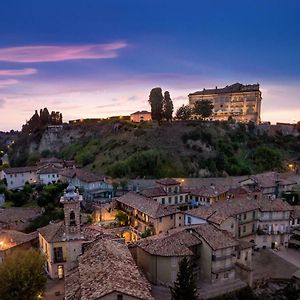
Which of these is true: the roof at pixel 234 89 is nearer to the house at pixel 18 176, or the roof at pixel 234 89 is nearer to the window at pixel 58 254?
the house at pixel 18 176

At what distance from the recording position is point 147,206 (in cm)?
4447

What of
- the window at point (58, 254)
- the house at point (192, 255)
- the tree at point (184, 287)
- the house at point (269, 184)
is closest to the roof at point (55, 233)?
the window at point (58, 254)

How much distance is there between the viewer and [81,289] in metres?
21.2

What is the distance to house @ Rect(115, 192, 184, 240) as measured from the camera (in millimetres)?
42156

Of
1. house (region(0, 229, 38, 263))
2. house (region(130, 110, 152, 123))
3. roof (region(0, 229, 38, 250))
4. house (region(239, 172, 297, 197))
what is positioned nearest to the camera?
house (region(0, 229, 38, 263))

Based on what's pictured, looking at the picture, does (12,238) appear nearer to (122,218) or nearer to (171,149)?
(122,218)

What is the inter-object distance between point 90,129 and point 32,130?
68.3 ft

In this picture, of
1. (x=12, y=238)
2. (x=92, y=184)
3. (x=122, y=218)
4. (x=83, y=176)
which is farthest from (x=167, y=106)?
(x=12, y=238)

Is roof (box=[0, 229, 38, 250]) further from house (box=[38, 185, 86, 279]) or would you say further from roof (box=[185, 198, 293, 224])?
roof (box=[185, 198, 293, 224])

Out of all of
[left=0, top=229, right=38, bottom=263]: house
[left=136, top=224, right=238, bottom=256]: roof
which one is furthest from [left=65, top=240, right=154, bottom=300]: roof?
[left=0, top=229, right=38, bottom=263]: house

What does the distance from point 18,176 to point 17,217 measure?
84.2 ft

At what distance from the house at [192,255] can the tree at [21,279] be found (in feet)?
32.2

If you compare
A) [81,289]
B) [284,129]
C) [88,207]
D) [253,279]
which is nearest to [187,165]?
[88,207]

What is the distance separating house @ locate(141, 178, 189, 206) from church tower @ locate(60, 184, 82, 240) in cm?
2197
